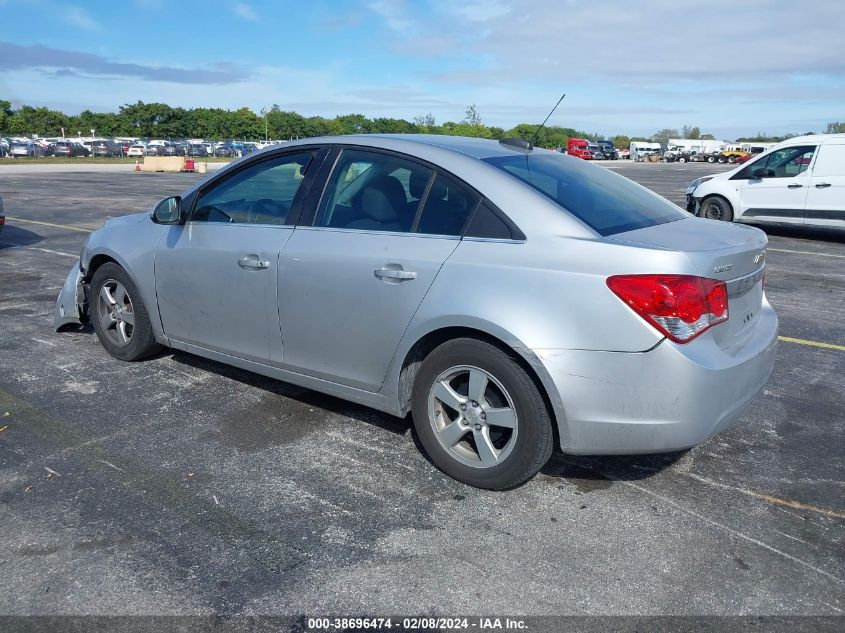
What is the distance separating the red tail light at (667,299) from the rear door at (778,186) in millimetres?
11060

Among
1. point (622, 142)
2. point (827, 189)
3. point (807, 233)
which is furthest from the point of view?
point (622, 142)

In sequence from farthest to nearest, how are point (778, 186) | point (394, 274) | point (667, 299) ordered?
point (778, 186)
point (394, 274)
point (667, 299)

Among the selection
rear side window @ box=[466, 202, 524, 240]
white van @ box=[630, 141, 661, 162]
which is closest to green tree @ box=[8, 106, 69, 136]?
white van @ box=[630, 141, 661, 162]

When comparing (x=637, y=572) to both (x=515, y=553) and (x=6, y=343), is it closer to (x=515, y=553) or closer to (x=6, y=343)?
(x=515, y=553)

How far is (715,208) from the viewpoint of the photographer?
1363cm

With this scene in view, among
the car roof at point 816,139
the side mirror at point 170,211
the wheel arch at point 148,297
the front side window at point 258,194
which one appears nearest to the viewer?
the front side window at point 258,194

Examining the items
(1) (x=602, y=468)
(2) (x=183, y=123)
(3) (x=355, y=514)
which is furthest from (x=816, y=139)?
(2) (x=183, y=123)

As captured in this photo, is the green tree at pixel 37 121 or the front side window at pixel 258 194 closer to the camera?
the front side window at pixel 258 194

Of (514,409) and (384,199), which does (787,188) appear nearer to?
(384,199)

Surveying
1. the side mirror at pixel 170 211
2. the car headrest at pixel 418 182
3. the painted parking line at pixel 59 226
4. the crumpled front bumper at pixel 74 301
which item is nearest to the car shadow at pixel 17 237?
the painted parking line at pixel 59 226

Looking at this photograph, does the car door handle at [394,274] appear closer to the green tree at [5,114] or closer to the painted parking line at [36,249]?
the painted parking line at [36,249]

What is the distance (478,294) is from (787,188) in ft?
37.4

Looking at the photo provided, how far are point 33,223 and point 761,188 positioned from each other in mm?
13537

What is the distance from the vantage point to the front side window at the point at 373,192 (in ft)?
12.3
